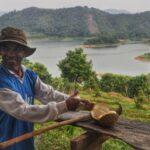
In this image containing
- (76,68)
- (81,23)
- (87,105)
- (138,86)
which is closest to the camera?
(87,105)

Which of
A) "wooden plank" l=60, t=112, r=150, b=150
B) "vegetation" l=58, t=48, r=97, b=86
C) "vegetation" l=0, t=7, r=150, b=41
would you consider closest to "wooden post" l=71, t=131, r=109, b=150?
"wooden plank" l=60, t=112, r=150, b=150

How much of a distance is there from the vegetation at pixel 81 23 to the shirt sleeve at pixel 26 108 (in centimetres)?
14839

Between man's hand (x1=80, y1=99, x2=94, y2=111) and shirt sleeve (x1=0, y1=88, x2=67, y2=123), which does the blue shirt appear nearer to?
shirt sleeve (x1=0, y1=88, x2=67, y2=123)

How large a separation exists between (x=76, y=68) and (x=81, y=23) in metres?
128

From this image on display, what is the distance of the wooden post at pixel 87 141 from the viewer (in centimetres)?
292

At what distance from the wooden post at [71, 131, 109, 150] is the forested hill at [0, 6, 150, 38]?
150679 millimetres

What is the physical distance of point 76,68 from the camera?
51469 millimetres

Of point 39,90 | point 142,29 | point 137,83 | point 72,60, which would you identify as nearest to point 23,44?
point 39,90

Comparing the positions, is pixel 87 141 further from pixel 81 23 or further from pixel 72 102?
pixel 81 23

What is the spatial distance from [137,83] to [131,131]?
45425 millimetres

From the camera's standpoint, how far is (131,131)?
2910 millimetres

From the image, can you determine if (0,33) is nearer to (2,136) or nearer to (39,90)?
(39,90)

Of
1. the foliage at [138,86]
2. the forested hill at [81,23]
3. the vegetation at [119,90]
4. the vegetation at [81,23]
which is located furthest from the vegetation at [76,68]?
the forested hill at [81,23]

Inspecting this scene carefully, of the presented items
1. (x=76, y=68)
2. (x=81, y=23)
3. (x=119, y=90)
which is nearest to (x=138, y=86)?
(x=119, y=90)
